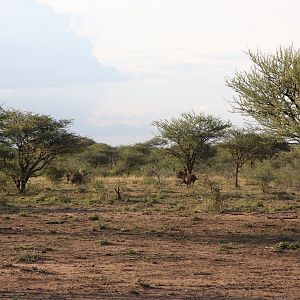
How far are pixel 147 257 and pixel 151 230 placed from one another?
355 cm

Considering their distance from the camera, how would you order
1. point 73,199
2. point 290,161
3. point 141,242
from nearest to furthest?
point 141,242 < point 73,199 < point 290,161

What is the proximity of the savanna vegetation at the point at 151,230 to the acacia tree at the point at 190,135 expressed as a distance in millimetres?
3636

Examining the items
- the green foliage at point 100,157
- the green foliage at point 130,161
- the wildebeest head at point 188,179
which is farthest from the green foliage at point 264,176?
the green foliage at point 100,157

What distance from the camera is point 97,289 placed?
756 cm

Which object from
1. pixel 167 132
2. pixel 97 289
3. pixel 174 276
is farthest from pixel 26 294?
pixel 167 132

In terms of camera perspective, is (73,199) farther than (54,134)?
No

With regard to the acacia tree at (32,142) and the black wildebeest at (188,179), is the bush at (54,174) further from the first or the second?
the black wildebeest at (188,179)

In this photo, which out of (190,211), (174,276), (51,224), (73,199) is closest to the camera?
(174,276)

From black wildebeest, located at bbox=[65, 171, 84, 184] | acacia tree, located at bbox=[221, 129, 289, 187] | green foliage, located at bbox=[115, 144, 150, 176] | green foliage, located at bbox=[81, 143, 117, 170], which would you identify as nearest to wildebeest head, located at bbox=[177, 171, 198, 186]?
acacia tree, located at bbox=[221, 129, 289, 187]

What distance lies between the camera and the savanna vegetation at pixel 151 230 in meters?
8.00

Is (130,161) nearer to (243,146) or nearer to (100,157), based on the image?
(100,157)

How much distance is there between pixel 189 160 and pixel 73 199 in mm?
10967

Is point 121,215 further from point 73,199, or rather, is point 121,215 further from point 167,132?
point 167,132

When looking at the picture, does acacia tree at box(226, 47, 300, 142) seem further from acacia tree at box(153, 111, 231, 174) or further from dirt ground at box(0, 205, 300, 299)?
acacia tree at box(153, 111, 231, 174)
